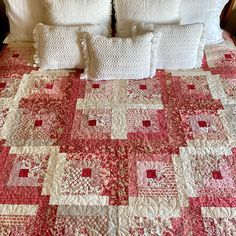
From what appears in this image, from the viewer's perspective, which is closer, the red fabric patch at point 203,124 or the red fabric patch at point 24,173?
the red fabric patch at point 24,173

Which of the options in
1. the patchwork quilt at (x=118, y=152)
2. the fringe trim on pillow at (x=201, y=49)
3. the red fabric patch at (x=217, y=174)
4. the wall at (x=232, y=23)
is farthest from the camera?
the wall at (x=232, y=23)

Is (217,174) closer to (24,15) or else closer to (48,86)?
(48,86)

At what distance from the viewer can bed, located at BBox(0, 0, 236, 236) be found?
3.81 ft

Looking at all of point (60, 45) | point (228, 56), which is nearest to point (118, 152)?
point (60, 45)

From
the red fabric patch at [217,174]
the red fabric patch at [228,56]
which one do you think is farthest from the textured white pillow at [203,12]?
the red fabric patch at [217,174]

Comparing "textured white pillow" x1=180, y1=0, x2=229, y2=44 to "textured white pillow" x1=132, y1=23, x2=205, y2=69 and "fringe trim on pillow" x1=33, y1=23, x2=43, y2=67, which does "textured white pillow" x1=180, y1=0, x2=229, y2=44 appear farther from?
"fringe trim on pillow" x1=33, y1=23, x2=43, y2=67

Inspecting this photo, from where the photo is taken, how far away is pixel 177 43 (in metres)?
1.73

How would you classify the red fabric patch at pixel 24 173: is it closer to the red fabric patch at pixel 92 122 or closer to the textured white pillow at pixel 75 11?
the red fabric patch at pixel 92 122

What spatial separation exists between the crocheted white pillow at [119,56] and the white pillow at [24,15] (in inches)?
17.3

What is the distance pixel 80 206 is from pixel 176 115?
27.0 inches

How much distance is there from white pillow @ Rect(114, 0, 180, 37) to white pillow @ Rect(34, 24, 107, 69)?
0.58 feet

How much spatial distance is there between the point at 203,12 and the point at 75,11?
2.58 ft

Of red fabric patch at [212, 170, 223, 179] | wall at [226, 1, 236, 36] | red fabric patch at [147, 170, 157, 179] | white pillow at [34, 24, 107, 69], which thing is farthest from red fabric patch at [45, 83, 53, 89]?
wall at [226, 1, 236, 36]

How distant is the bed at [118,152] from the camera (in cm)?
116
